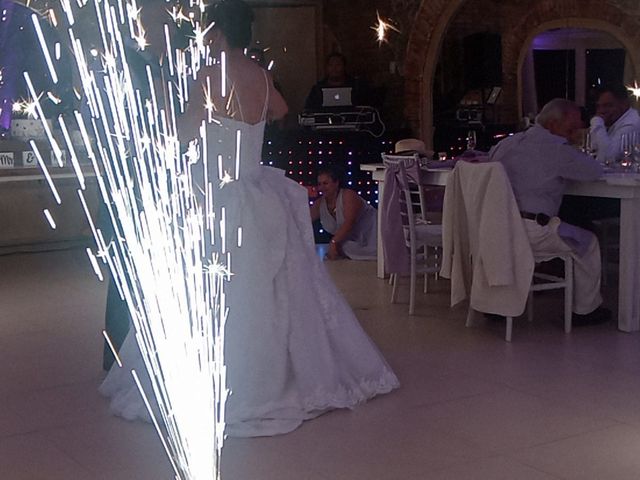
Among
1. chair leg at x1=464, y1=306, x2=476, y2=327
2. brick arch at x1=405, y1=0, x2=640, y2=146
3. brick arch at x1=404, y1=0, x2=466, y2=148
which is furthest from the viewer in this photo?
brick arch at x1=404, y1=0, x2=466, y2=148

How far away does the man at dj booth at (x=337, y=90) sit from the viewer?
8.71 m

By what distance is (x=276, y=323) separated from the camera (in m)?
3.60

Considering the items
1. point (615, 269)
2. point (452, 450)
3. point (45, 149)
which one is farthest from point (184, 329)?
point (45, 149)

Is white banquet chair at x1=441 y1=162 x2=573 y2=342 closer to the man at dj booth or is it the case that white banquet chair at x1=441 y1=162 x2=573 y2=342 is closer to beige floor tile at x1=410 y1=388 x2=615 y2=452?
beige floor tile at x1=410 y1=388 x2=615 y2=452

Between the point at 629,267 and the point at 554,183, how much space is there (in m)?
0.55

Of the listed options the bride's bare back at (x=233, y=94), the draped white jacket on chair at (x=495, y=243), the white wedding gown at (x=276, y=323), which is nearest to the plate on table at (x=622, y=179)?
the draped white jacket on chair at (x=495, y=243)

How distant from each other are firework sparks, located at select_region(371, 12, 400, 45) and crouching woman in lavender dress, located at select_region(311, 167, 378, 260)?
2.42 m

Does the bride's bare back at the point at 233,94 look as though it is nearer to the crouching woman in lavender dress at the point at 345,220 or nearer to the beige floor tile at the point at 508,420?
the beige floor tile at the point at 508,420

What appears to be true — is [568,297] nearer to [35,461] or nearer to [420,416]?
[420,416]

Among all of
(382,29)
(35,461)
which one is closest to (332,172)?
(382,29)

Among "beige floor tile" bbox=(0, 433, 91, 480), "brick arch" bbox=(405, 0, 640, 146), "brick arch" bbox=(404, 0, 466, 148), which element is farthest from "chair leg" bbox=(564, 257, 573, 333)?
"brick arch" bbox=(404, 0, 466, 148)

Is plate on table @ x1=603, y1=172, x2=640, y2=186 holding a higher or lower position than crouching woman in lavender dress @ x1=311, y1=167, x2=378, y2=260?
higher

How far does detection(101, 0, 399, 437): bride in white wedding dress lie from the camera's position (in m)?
3.51

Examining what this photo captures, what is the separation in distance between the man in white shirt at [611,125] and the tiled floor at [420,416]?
1.34 meters
